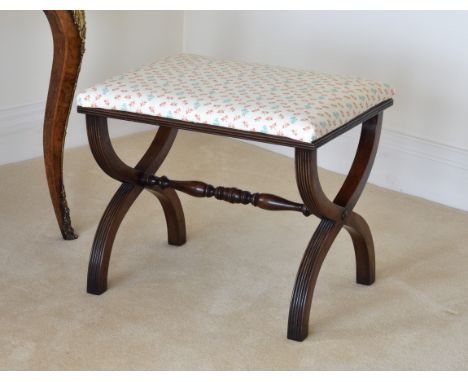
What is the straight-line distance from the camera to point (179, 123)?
1482 mm

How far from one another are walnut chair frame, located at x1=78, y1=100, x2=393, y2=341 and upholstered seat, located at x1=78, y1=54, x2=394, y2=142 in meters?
0.02

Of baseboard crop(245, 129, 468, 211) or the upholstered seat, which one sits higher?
the upholstered seat

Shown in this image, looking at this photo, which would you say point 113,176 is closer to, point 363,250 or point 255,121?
point 255,121

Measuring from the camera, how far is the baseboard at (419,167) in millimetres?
2260

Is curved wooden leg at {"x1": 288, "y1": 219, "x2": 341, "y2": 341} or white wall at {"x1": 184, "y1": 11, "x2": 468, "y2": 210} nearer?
curved wooden leg at {"x1": 288, "y1": 219, "x2": 341, "y2": 341}

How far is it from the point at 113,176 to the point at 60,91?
245 mm

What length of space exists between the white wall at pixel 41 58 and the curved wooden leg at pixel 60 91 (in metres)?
0.59

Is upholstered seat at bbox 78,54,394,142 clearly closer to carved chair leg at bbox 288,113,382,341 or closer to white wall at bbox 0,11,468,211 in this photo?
carved chair leg at bbox 288,113,382,341

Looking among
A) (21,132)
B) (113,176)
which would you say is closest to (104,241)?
(113,176)

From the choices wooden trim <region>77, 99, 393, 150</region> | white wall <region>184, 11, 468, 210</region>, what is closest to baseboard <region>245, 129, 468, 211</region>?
white wall <region>184, 11, 468, 210</region>

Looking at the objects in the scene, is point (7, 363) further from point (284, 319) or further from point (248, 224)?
point (248, 224)

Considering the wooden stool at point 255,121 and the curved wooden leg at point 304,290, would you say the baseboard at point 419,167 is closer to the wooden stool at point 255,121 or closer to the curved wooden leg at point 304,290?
the wooden stool at point 255,121

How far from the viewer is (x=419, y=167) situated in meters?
2.33

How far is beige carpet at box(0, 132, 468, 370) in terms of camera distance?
4.91 feet
